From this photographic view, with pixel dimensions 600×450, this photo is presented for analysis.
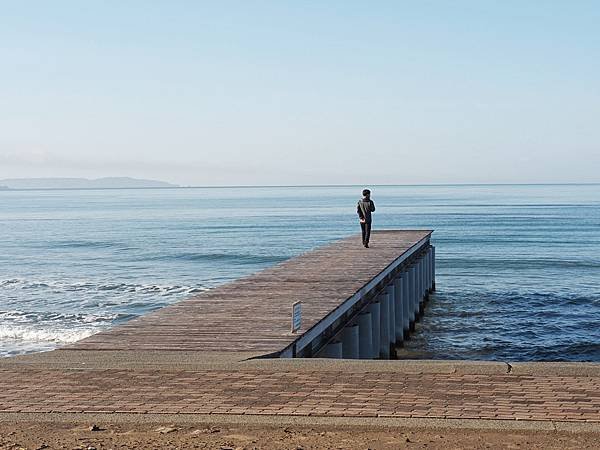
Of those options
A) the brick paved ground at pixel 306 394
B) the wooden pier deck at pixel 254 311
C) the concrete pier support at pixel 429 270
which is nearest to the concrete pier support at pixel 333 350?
the wooden pier deck at pixel 254 311

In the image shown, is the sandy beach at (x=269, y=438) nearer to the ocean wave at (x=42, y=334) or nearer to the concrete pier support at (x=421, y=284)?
the ocean wave at (x=42, y=334)

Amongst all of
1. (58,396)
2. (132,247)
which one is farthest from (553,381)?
(132,247)

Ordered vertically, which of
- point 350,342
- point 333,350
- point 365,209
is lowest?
point 350,342

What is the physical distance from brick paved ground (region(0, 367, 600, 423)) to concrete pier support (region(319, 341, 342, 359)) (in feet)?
15.7

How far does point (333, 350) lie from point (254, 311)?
4.93 feet

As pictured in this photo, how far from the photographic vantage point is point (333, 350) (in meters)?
15.1

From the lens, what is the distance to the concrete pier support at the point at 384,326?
21.2 metres

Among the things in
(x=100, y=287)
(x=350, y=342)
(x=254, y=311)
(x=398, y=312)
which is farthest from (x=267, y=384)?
(x=100, y=287)

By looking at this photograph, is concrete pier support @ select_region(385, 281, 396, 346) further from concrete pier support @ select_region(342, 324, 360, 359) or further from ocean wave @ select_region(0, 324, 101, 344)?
ocean wave @ select_region(0, 324, 101, 344)

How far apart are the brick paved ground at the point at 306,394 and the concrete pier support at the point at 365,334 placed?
8.68 m

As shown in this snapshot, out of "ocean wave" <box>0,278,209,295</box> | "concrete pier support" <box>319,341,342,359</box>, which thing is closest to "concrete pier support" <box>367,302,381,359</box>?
"concrete pier support" <box>319,341,342,359</box>

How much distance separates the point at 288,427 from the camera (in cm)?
791

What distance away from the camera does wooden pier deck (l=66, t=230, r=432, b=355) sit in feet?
40.7

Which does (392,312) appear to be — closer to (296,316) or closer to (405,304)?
(405,304)
